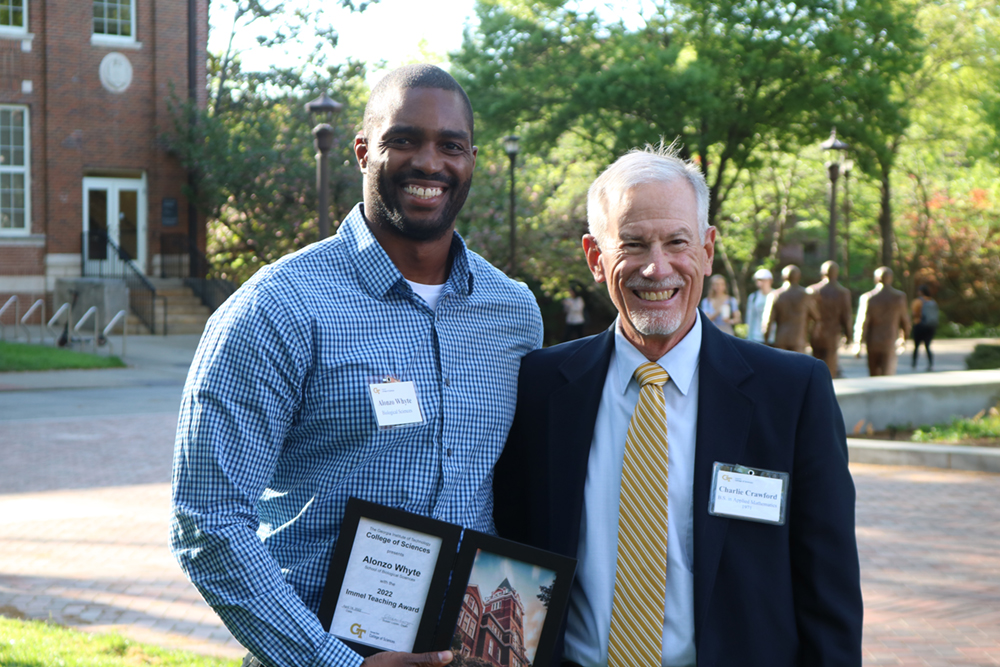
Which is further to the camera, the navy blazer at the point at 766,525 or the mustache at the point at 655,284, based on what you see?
the mustache at the point at 655,284

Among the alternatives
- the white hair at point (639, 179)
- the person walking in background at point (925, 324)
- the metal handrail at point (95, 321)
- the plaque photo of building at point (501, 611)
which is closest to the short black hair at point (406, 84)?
the white hair at point (639, 179)

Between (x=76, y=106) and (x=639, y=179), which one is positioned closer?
(x=639, y=179)

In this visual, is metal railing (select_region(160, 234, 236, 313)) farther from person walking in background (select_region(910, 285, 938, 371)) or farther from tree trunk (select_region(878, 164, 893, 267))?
tree trunk (select_region(878, 164, 893, 267))

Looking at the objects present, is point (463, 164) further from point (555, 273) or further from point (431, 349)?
point (555, 273)

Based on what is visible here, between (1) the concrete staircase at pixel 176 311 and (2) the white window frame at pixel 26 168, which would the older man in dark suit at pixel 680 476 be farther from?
(2) the white window frame at pixel 26 168

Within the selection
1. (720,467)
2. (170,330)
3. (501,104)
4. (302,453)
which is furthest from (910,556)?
(170,330)

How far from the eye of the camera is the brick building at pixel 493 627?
2396mm

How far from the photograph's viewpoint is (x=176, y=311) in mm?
27609

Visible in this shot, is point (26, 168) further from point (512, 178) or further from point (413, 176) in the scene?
point (413, 176)

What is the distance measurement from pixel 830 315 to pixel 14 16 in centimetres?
2303

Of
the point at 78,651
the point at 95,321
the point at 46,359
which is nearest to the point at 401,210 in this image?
the point at 78,651

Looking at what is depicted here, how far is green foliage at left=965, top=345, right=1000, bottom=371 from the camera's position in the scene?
22227 millimetres

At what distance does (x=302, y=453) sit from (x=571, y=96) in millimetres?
25234

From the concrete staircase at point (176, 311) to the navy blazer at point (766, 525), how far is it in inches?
983
